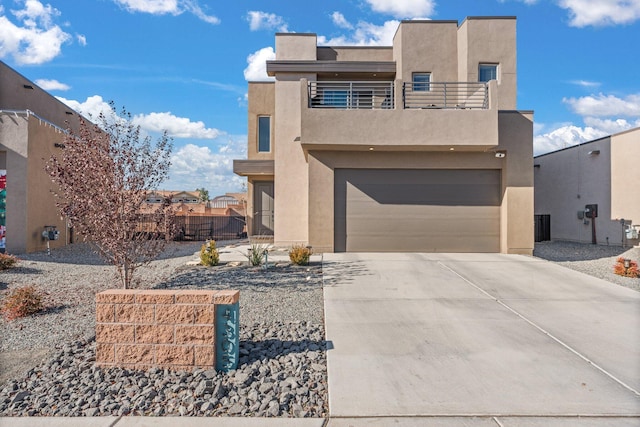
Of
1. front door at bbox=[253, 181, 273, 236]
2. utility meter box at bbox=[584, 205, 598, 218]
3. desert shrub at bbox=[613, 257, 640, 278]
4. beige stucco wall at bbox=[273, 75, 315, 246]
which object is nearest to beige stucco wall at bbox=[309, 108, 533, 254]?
beige stucco wall at bbox=[273, 75, 315, 246]

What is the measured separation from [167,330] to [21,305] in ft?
12.2

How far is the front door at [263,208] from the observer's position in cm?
1888

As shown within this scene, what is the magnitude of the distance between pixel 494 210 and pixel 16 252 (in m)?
16.1

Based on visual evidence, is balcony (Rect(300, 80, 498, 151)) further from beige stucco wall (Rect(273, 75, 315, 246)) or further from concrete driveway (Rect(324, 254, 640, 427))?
concrete driveway (Rect(324, 254, 640, 427))

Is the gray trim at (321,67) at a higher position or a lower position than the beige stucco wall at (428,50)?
lower

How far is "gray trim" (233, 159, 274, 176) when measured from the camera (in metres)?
17.2

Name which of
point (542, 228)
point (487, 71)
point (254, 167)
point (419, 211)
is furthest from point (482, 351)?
point (542, 228)

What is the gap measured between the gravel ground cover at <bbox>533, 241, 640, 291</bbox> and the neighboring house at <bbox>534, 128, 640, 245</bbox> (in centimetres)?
92

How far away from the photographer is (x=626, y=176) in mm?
16203

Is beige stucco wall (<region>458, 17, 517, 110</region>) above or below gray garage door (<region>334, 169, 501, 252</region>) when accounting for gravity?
above

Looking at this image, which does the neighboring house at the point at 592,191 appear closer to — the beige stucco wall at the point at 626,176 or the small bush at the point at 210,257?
the beige stucco wall at the point at 626,176

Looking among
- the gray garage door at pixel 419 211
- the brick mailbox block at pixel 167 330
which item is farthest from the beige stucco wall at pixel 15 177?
the brick mailbox block at pixel 167 330

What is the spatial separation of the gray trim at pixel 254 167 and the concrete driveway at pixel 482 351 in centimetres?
882

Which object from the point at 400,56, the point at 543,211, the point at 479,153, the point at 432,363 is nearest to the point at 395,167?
the point at 479,153
